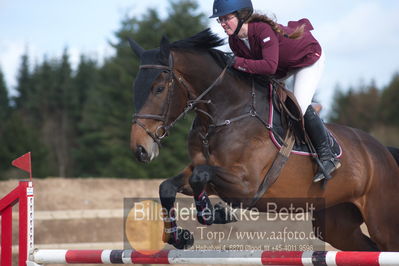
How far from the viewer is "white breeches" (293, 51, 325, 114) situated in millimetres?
4710

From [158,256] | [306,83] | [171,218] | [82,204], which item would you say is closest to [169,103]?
[171,218]

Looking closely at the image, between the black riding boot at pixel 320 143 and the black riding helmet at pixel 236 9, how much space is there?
3.13 ft

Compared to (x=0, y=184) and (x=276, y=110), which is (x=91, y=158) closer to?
(x=0, y=184)

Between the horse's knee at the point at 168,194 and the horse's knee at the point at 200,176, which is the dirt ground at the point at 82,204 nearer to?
the horse's knee at the point at 168,194

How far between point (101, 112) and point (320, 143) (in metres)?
27.6

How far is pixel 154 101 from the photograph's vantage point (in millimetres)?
4113

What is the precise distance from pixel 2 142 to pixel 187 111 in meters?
25.9

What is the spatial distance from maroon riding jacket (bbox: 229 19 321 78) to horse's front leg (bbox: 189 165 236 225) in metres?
0.85

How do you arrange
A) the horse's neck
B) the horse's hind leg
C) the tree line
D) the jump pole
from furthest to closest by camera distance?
the tree line → the horse's hind leg → the horse's neck → the jump pole

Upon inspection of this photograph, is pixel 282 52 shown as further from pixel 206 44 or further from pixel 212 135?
pixel 212 135

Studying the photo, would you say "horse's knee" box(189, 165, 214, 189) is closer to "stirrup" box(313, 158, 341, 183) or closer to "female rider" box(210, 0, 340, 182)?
"female rider" box(210, 0, 340, 182)

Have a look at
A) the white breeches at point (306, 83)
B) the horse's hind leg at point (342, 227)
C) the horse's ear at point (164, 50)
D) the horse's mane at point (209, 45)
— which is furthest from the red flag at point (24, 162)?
the horse's hind leg at point (342, 227)

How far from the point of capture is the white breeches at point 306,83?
15.5 feet

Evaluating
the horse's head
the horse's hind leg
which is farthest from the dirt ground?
the horse's head
